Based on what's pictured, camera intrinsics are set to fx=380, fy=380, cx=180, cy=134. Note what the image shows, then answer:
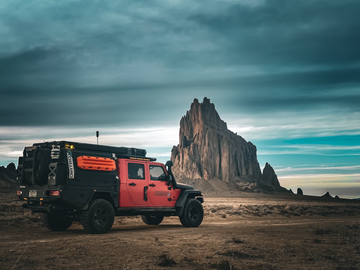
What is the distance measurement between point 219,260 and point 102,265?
103 inches

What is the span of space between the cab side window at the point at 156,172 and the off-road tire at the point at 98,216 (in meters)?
2.49

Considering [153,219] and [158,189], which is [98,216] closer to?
[158,189]

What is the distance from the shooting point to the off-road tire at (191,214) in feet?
53.2

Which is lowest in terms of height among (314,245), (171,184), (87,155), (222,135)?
(314,245)

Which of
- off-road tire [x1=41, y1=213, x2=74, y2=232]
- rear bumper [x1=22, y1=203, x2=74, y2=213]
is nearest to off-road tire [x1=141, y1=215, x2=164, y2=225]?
off-road tire [x1=41, y1=213, x2=74, y2=232]

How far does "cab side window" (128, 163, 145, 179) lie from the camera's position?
14531 mm

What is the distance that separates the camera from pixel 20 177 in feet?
43.5

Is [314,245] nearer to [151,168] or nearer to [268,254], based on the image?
[268,254]

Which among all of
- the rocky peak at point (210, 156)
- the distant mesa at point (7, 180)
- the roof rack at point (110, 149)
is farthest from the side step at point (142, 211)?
the rocky peak at point (210, 156)

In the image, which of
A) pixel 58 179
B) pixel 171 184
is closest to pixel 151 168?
pixel 171 184

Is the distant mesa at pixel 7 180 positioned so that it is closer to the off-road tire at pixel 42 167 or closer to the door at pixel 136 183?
the door at pixel 136 183

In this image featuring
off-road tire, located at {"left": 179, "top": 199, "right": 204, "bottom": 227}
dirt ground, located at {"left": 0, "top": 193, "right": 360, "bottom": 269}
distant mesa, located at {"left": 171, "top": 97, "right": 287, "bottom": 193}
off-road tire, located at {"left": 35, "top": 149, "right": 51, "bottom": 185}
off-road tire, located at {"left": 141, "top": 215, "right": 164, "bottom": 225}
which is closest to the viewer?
dirt ground, located at {"left": 0, "top": 193, "right": 360, "bottom": 269}

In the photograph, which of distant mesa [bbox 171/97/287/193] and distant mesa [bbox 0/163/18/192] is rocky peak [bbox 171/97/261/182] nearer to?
distant mesa [bbox 171/97/287/193]

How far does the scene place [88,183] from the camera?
13078 millimetres
